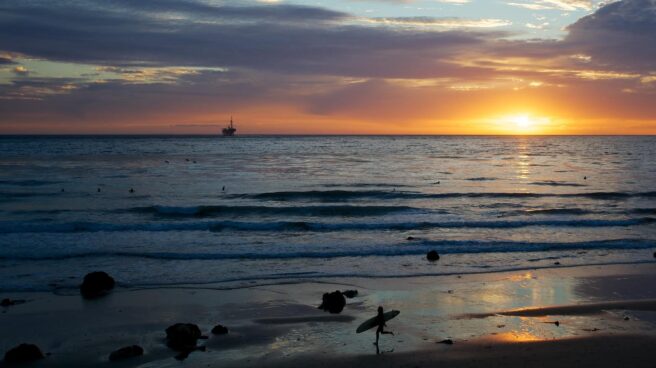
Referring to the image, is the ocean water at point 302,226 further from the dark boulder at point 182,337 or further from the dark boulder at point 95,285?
the dark boulder at point 182,337

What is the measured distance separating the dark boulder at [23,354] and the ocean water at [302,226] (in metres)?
4.56

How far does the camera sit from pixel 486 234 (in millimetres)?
20625

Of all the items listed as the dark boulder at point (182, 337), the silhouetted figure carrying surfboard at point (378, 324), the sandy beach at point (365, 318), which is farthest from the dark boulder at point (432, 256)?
the dark boulder at point (182, 337)

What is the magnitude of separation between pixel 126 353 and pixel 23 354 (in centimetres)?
141

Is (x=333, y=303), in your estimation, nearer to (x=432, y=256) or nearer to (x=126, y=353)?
(x=126, y=353)

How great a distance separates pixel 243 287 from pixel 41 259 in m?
6.75

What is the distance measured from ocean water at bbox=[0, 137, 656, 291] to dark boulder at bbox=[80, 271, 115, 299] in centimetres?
82

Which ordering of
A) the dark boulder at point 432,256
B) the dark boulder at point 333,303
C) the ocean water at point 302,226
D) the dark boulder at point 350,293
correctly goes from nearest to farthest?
the dark boulder at point 333,303 → the dark boulder at point 350,293 → the ocean water at point 302,226 → the dark boulder at point 432,256

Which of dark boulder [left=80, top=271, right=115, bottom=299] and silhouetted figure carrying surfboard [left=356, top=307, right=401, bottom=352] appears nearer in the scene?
silhouetted figure carrying surfboard [left=356, top=307, right=401, bottom=352]

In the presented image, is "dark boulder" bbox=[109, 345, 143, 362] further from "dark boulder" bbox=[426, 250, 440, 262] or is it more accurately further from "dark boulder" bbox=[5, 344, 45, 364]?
"dark boulder" bbox=[426, 250, 440, 262]

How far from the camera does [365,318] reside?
409 inches

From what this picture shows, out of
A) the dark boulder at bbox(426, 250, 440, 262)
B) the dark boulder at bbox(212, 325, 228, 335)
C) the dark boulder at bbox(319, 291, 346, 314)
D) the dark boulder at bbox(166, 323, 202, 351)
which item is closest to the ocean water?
the dark boulder at bbox(426, 250, 440, 262)

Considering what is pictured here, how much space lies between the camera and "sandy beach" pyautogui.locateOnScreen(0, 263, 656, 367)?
849 cm

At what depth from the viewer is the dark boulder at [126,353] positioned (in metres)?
8.53
